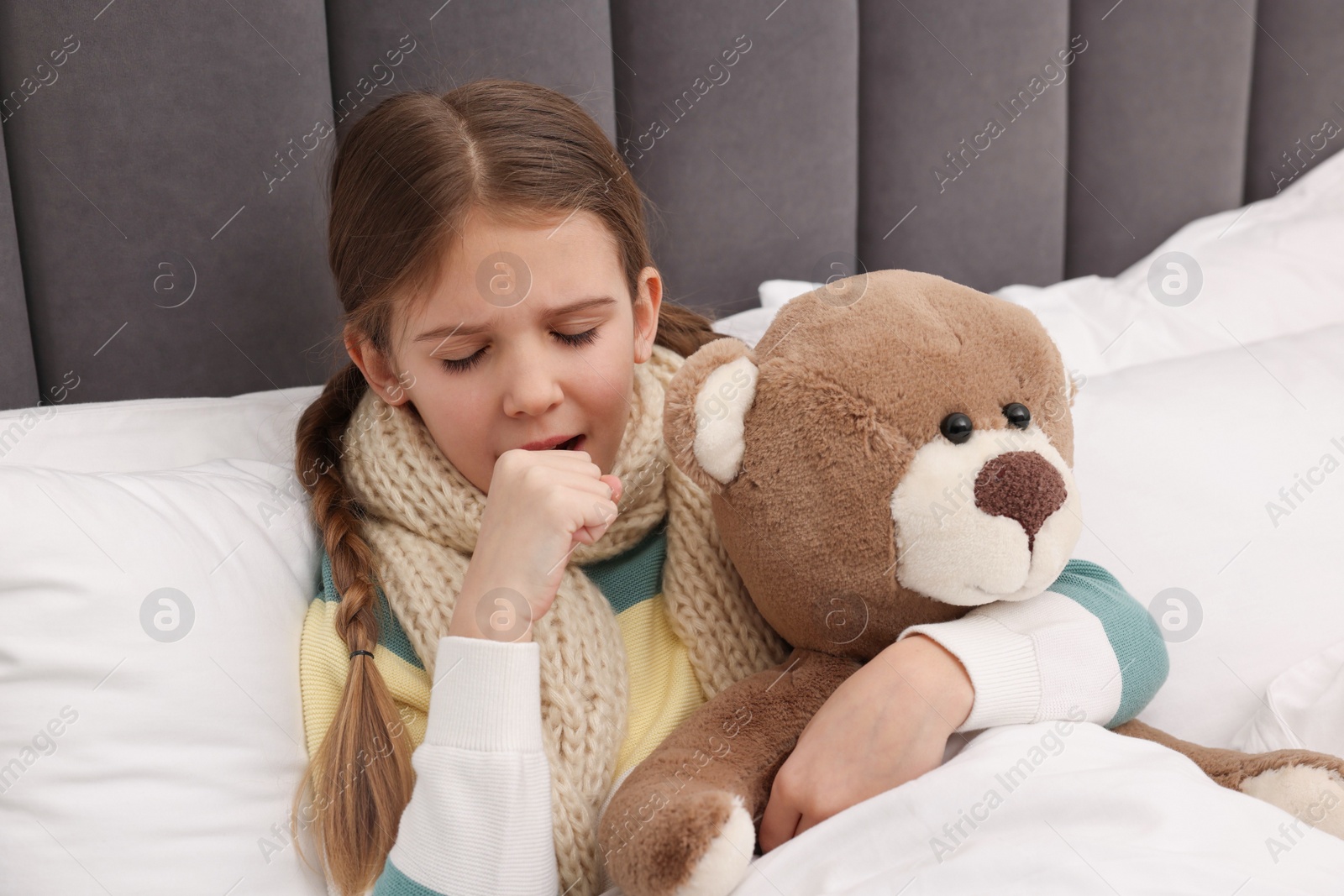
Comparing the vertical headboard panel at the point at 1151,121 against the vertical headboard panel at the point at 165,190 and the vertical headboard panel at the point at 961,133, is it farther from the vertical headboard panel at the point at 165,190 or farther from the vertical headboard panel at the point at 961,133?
the vertical headboard panel at the point at 165,190

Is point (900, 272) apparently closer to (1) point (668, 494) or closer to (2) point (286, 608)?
(1) point (668, 494)

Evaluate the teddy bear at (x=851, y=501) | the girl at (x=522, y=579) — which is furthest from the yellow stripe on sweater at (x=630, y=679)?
the teddy bear at (x=851, y=501)

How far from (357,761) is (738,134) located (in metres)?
0.78

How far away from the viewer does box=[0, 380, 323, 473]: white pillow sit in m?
0.83

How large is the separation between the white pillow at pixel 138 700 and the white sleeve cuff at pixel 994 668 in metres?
0.44

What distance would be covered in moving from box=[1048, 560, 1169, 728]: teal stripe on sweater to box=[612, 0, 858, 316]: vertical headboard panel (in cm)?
57

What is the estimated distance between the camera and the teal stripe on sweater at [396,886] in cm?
63

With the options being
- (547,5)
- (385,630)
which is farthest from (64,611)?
(547,5)

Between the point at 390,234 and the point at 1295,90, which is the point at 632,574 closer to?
the point at 390,234

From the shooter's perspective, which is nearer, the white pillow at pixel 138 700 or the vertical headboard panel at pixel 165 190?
the white pillow at pixel 138 700

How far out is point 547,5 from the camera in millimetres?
1033

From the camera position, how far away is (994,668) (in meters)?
0.62

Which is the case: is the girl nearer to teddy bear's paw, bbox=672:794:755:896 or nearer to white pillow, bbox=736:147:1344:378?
teddy bear's paw, bbox=672:794:755:896

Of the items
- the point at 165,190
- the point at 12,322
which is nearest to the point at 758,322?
the point at 165,190
